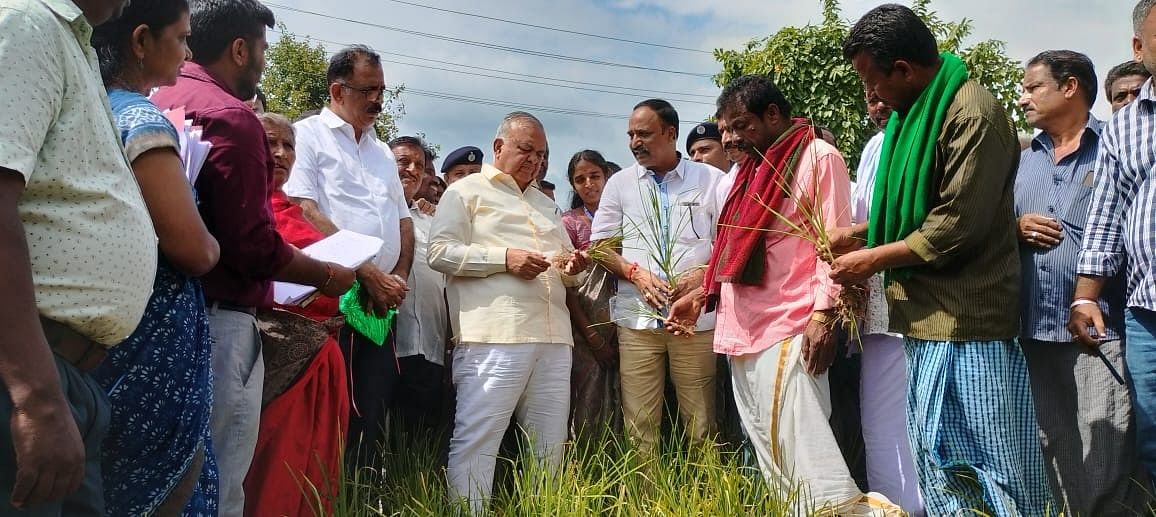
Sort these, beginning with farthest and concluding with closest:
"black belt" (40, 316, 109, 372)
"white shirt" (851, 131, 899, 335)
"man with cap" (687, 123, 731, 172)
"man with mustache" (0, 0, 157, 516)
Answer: "man with cap" (687, 123, 731, 172) < "white shirt" (851, 131, 899, 335) < "black belt" (40, 316, 109, 372) < "man with mustache" (0, 0, 157, 516)

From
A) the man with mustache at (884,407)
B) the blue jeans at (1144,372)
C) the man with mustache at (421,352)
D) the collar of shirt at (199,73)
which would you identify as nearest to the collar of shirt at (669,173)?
the man with mustache at (884,407)

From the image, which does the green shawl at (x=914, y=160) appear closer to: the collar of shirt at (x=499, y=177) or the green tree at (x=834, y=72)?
the collar of shirt at (x=499, y=177)

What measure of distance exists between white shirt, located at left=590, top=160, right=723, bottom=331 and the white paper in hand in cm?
155

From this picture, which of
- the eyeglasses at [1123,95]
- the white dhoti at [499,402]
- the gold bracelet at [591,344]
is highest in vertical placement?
the eyeglasses at [1123,95]

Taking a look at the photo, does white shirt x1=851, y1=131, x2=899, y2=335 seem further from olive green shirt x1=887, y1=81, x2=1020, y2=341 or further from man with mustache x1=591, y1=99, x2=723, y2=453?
man with mustache x1=591, y1=99, x2=723, y2=453

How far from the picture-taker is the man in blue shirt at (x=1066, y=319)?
11.1ft

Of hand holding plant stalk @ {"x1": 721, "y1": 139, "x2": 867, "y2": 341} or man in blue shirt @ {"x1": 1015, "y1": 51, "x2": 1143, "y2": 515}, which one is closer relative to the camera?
hand holding plant stalk @ {"x1": 721, "y1": 139, "x2": 867, "y2": 341}

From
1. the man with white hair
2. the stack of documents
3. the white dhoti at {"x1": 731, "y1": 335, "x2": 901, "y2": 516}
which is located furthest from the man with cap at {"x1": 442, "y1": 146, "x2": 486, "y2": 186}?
the stack of documents

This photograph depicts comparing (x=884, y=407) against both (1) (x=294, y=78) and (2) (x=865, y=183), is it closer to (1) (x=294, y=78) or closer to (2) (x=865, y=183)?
(2) (x=865, y=183)

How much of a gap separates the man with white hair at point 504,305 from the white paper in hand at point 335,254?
996 millimetres

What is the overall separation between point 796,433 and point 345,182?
2384 mm

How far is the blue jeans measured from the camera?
9.64 ft

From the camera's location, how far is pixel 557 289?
4344mm

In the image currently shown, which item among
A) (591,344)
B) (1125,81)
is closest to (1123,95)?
(1125,81)
